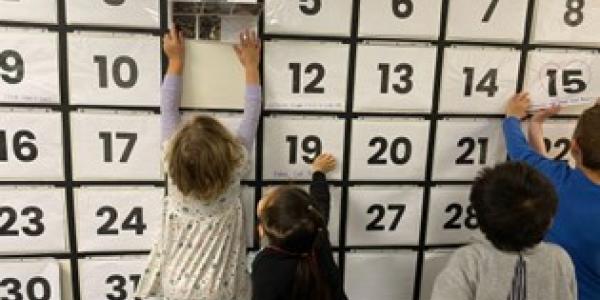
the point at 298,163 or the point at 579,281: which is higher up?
the point at 298,163

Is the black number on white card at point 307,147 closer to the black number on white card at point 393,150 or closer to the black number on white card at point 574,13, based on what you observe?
the black number on white card at point 393,150

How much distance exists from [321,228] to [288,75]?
0.51 m

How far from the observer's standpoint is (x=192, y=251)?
1.42 meters

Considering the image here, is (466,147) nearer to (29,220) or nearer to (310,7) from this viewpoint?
(310,7)

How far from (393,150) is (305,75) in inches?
14.6

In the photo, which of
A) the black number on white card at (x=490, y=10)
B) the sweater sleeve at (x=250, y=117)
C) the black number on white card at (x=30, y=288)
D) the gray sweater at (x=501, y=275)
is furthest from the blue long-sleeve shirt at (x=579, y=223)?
the black number on white card at (x=30, y=288)

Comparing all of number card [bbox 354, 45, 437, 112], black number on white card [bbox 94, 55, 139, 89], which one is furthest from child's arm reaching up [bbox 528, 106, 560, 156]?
black number on white card [bbox 94, 55, 139, 89]

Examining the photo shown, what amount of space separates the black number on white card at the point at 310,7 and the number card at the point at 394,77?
171 millimetres

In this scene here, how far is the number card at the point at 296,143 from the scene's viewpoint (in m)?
1.64

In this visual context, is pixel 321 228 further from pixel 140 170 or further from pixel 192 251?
pixel 140 170

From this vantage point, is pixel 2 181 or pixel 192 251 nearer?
pixel 192 251

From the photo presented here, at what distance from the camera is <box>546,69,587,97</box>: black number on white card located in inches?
68.1

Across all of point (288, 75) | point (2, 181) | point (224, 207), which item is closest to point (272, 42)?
point (288, 75)

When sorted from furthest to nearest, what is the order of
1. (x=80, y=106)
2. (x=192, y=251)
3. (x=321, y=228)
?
(x=80, y=106) < (x=192, y=251) < (x=321, y=228)
